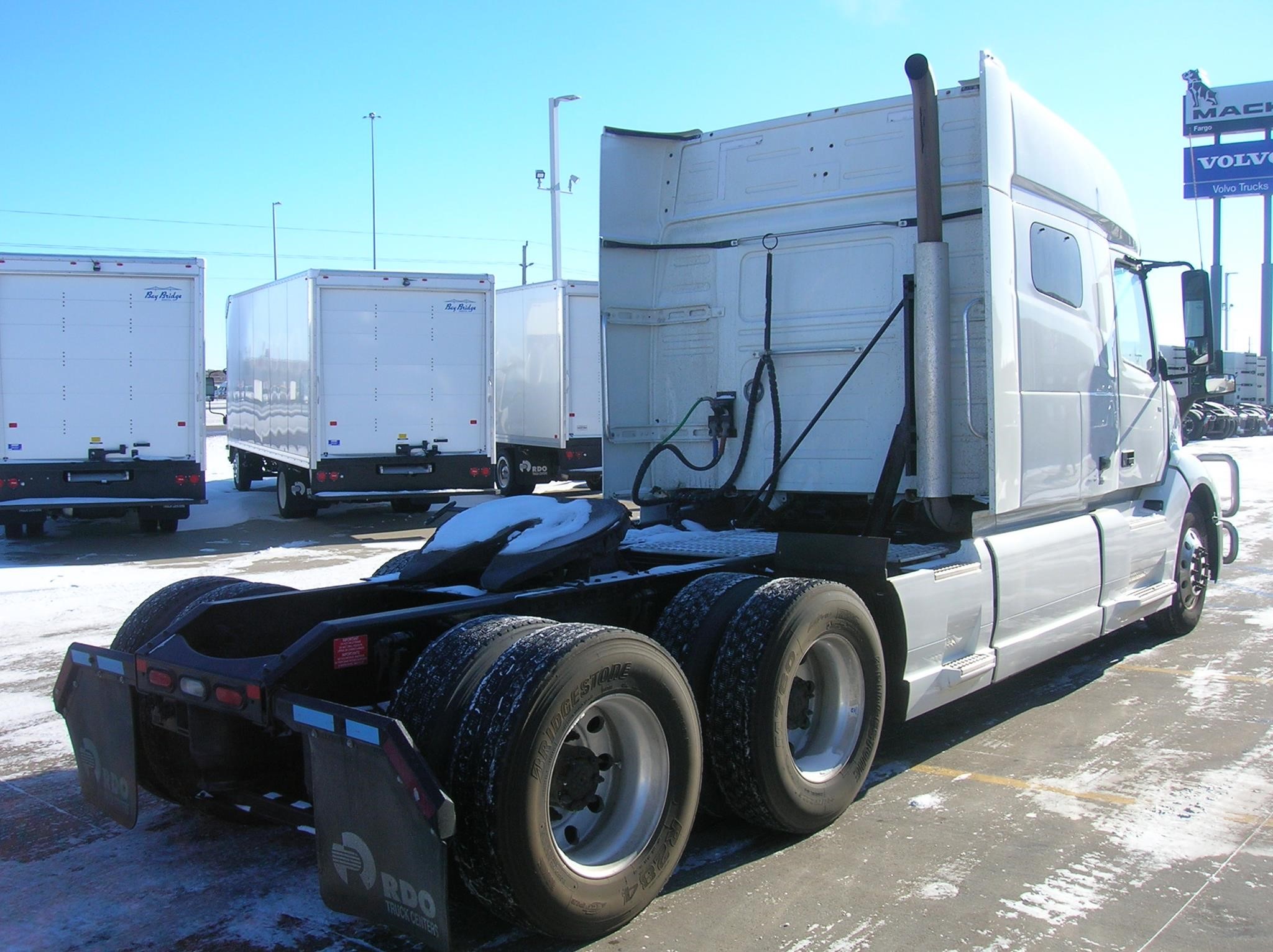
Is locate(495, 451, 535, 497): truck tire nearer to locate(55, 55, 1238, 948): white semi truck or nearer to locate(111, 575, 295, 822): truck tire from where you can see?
locate(55, 55, 1238, 948): white semi truck

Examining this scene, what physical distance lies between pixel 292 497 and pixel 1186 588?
499 inches

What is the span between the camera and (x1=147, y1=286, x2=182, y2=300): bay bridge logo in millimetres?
14117

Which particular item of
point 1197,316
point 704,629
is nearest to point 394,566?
point 704,629

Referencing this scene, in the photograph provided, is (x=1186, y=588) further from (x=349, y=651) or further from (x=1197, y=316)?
(x=349, y=651)

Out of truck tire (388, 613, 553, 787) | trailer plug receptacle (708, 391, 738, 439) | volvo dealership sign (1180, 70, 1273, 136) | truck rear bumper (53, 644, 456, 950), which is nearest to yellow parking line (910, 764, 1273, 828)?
trailer plug receptacle (708, 391, 738, 439)

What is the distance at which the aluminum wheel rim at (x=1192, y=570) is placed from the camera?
823 cm

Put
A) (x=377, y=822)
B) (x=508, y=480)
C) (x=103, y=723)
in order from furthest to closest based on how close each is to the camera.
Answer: (x=508, y=480)
(x=103, y=723)
(x=377, y=822)

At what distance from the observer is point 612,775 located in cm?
389

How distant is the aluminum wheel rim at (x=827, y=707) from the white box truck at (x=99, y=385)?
1150cm

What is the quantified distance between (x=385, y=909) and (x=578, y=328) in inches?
643

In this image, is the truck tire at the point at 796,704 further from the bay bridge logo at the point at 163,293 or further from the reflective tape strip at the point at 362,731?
the bay bridge logo at the point at 163,293

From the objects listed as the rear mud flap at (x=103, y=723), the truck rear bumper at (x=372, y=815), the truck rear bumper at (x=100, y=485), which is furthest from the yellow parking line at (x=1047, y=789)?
the truck rear bumper at (x=100, y=485)

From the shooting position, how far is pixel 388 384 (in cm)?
1559

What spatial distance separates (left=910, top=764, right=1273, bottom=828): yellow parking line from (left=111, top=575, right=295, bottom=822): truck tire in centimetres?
312
